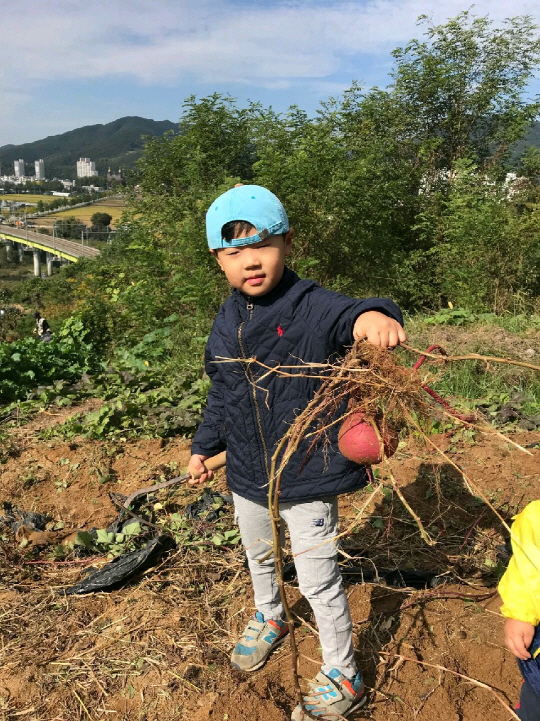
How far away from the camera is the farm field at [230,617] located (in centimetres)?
189

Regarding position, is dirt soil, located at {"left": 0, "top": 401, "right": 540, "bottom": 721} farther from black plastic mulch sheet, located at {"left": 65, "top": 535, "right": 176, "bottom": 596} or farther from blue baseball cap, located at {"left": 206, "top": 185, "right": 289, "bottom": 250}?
blue baseball cap, located at {"left": 206, "top": 185, "right": 289, "bottom": 250}

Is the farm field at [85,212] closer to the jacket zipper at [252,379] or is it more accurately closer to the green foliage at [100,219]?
the green foliage at [100,219]

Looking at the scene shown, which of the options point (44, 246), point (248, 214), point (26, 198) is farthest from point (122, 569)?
point (26, 198)

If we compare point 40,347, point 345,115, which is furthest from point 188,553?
point 345,115

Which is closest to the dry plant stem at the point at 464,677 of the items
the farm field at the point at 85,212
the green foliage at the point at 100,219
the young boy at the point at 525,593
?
the young boy at the point at 525,593

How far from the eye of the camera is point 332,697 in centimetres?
174

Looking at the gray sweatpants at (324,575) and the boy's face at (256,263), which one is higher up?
the boy's face at (256,263)

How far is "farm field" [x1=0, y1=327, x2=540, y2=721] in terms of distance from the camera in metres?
1.89

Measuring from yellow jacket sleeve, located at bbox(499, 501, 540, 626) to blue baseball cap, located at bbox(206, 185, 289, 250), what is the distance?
1.03 m

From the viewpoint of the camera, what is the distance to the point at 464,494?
3027 millimetres

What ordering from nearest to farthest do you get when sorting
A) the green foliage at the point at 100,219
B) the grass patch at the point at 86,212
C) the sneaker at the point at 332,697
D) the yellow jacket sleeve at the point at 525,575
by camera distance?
the yellow jacket sleeve at the point at 525,575
the sneaker at the point at 332,697
the green foliage at the point at 100,219
the grass patch at the point at 86,212

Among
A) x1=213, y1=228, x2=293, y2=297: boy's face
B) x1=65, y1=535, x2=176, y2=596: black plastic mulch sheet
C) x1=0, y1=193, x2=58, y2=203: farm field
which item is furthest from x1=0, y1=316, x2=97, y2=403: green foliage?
x1=0, y1=193, x2=58, y2=203: farm field

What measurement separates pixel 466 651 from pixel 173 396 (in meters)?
2.93

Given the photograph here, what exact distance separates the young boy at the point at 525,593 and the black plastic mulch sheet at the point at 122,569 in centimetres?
171
